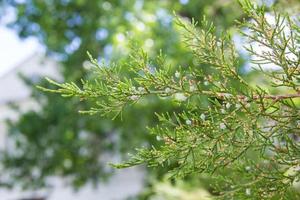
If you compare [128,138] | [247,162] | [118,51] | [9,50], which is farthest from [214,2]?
[247,162]

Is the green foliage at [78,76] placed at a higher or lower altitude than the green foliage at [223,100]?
higher

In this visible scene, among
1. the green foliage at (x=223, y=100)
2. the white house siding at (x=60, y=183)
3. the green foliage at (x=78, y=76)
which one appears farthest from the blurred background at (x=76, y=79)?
the green foliage at (x=223, y=100)

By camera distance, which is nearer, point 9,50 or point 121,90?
point 121,90

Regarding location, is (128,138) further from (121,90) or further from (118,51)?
(121,90)

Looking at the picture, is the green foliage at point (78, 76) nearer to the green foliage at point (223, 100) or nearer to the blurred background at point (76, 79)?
the blurred background at point (76, 79)

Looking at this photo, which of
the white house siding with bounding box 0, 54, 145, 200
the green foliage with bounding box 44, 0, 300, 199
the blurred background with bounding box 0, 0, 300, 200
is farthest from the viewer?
the white house siding with bounding box 0, 54, 145, 200

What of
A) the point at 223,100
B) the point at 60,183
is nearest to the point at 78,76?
the point at 60,183

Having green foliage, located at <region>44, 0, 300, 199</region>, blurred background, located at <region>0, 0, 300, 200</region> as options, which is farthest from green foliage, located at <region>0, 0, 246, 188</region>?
green foliage, located at <region>44, 0, 300, 199</region>

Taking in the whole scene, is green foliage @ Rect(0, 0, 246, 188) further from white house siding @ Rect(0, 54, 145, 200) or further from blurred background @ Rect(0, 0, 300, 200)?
white house siding @ Rect(0, 54, 145, 200)
